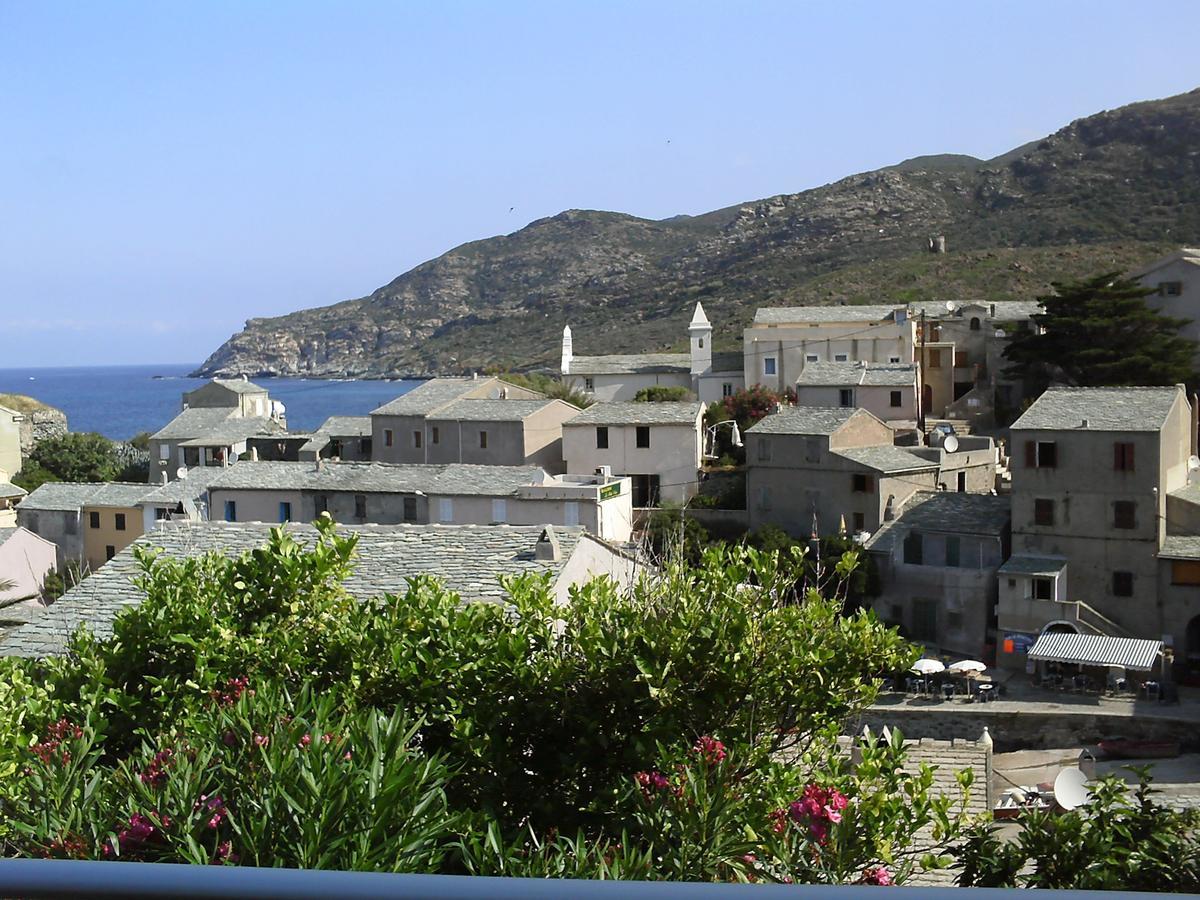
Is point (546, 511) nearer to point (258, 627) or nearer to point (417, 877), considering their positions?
point (258, 627)

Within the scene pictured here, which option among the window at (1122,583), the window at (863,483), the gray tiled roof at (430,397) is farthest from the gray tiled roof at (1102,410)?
the gray tiled roof at (430,397)

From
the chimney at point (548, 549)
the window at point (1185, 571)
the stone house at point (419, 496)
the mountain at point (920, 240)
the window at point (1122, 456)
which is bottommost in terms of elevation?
the window at point (1185, 571)

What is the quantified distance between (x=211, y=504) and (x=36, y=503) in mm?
9708

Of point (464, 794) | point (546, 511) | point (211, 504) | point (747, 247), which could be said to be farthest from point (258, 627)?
point (747, 247)

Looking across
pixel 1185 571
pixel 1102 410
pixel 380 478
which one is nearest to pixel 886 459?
pixel 1102 410

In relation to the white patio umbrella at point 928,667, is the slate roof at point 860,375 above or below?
above

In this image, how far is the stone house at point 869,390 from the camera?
168ft

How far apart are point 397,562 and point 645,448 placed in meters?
27.4

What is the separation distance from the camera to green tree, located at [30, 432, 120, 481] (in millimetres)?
65875

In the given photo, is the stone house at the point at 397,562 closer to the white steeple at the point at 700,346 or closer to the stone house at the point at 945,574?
the stone house at the point at 945,574

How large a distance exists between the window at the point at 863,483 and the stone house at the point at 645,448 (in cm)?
745

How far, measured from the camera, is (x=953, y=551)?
123 feet

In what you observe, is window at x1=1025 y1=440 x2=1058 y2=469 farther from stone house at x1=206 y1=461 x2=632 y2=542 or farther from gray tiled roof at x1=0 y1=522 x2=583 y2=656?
gray tiled roof at x1=0 y1=522 x2=583 y2=656

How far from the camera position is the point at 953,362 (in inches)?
2202
